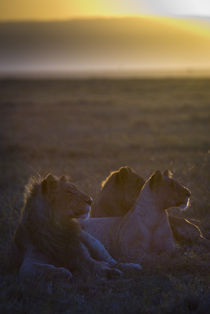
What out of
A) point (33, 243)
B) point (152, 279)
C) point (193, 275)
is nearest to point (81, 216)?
point (33, 243)

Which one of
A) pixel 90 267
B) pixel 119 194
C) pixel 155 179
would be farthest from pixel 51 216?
pixel 119 194

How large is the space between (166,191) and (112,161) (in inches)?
254

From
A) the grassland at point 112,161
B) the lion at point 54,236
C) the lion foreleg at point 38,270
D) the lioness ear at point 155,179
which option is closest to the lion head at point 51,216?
the lion at point 54,236

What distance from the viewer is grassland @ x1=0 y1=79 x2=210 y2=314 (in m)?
4.71

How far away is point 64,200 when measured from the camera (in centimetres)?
525

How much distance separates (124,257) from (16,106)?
22.2 metres

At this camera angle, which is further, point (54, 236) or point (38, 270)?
point (54, 236)

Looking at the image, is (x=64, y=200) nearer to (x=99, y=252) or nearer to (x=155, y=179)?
(x=99, y=252)

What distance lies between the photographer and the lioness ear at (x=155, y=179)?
19.4 ft

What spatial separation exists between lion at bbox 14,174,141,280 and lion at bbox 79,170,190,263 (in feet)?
1.33

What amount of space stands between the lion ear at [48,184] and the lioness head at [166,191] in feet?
4.27

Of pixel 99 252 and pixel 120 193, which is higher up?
pixel 120 193

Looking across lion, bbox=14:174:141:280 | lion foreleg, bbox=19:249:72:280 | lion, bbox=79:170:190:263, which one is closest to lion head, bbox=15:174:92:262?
lion, bbox=14:174:141:280

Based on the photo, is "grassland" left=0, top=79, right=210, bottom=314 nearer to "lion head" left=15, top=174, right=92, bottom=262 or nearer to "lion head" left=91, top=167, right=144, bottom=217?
"lion head" left=15, top=174, right=92, bottom=262
